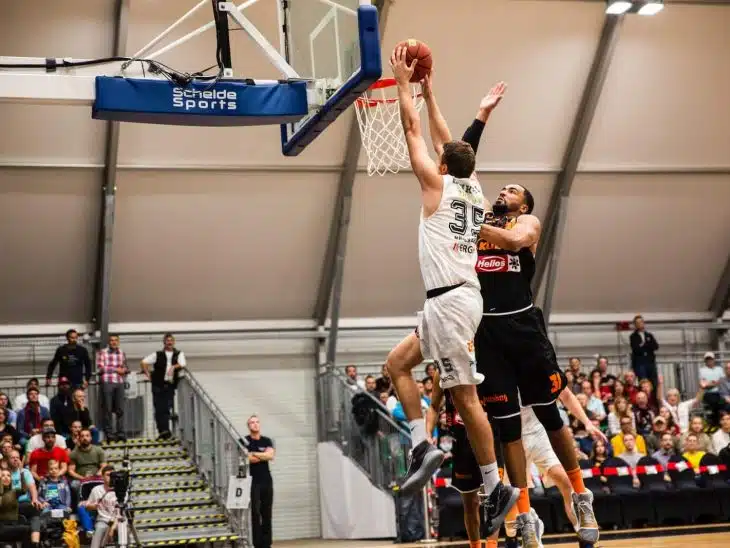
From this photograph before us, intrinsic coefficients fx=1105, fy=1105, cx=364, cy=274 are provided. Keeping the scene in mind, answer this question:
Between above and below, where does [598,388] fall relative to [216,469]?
above

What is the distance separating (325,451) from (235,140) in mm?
6223

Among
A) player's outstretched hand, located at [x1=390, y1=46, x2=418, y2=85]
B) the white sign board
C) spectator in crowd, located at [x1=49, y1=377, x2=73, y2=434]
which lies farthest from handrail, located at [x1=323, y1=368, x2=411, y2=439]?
player's outstretched hand, located at [x1=390, y1=46, x2=418, y2=85]

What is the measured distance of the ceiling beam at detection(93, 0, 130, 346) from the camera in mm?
18078

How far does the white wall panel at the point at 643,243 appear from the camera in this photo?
873 inches

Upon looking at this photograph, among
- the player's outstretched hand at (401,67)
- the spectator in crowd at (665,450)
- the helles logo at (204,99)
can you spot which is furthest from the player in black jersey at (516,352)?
the spectator in crowd at (665,450)

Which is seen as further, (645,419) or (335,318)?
(335,318)

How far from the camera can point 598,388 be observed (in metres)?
20.0

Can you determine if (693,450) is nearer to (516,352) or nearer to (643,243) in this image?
(643,243)

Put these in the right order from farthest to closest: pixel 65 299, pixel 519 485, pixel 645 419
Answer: pixel 65 299
pixel 645 419
pixel 519 485

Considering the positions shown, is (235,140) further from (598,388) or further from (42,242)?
(598,388)

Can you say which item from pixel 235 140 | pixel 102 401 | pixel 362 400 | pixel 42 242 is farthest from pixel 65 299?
pixel 362 400

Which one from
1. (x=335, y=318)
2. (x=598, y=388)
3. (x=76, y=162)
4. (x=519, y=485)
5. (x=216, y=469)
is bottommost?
(x=519, y=485)

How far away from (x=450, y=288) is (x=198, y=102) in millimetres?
3374

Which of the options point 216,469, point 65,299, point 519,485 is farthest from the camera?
point 65,299
